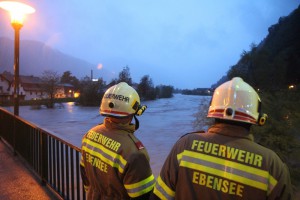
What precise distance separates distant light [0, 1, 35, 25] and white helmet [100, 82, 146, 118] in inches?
195

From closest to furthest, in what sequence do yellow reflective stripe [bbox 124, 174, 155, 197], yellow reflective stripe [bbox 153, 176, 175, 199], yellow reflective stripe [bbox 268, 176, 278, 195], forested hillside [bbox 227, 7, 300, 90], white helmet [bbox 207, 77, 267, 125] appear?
yellow reflective stripe [bbox 268, 176, 278, 195], white helmet [bbox 207, 77, 267, 125], yellow reflective stripe [bbox 153, 176, 175, 199], yellow reflective stripe [bbox 124, 174, 155, 197], forested hillside [bbox 227, 7, 300, 90]

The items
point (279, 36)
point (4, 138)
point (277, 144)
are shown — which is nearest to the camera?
point (277, 144)

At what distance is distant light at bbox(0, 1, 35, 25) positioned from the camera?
6342 mm

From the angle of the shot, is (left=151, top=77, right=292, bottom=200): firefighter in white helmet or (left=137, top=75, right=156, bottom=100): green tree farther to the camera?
(left=137, top=75, right=156, bottom=100): green tree

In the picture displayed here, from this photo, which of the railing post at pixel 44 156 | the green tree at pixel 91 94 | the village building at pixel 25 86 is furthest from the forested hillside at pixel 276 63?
the village building at pixel 25 86

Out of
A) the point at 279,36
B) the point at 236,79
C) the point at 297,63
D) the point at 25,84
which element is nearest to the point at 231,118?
the point at 236,79

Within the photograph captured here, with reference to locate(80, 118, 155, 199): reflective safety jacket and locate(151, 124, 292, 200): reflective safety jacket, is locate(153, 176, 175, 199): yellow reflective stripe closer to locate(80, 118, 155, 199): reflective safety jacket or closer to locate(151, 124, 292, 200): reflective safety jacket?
locate(151, 124, 292, 200): reflective safety jacket

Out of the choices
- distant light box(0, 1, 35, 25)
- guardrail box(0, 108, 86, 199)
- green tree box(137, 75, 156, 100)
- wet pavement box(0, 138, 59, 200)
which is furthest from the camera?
green tree box(137, 75, 156, 100)

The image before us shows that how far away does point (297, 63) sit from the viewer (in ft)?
112

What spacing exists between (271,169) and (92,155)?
1411mm

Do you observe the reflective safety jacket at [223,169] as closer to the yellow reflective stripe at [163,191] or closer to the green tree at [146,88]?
the yellow reflective stripe at [163,191]

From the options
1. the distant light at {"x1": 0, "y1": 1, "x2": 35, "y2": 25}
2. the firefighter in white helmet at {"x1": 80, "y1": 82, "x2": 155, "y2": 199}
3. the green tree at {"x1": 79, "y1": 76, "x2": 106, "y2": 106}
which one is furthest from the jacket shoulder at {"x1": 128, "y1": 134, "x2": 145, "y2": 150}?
the green tree at {"x1": 79, "y1": 76, "x2": 106, "y2": 106}

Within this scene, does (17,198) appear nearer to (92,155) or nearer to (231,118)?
(92,155)

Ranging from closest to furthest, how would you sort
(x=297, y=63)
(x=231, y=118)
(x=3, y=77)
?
(x=231, y=118) < (x=297, y=63) < (x=3, y=77)
